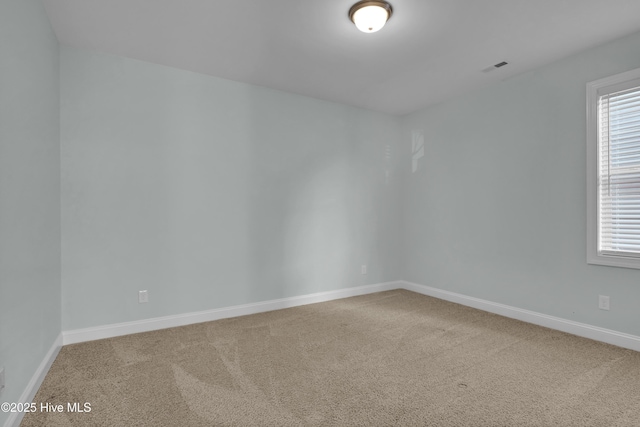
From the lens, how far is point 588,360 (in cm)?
249

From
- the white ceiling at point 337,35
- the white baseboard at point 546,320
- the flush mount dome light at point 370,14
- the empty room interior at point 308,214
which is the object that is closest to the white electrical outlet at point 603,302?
the empty room interior at point 308,214

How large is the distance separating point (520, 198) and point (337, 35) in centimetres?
246

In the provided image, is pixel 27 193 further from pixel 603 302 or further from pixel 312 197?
pixel 603 302

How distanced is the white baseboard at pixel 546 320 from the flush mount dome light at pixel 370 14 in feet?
10.1

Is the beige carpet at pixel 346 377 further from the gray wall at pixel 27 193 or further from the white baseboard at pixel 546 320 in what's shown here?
the gray wall at pixel 27 193

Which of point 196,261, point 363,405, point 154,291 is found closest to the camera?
point 363,405

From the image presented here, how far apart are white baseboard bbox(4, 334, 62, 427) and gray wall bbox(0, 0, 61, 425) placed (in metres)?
0.05

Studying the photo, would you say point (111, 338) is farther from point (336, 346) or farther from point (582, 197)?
point (582, 197)

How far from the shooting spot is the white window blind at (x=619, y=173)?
8.93 ft

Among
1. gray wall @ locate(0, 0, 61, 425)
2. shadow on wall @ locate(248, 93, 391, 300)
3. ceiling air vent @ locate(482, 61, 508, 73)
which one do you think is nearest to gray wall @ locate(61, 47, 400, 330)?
shadow on wall @ locate(248, 93, 391, 300)

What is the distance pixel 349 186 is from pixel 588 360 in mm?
2921

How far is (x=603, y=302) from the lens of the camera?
2871 mm

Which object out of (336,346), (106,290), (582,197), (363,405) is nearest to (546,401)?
(363,405)

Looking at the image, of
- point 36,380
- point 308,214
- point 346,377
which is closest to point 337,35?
point 308,214
